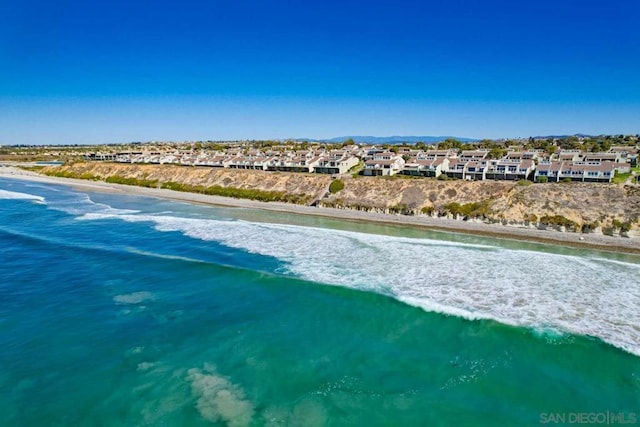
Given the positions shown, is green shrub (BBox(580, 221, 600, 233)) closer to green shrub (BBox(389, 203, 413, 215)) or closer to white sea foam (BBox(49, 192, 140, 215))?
green shrub (BBox(389, 203, 413, 215))

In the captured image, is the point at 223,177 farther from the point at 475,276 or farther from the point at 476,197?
the point at 475,276

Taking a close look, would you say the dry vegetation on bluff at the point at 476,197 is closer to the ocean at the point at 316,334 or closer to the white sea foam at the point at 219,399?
the ocean at the point at 316,334

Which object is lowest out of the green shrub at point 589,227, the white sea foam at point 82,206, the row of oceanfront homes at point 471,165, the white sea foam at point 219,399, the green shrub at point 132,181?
the white sea foam at point 219,399

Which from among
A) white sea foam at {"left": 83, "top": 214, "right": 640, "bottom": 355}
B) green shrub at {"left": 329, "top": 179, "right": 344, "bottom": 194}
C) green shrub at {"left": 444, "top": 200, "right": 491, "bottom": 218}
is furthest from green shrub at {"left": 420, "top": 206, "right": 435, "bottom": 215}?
green shrub at {"left": 329, "top": 179, "right": 344, "bottom": 194}

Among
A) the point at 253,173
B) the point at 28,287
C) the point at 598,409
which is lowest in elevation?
the point at 598,409

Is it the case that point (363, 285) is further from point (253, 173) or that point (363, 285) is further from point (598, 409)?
point (253, 173)

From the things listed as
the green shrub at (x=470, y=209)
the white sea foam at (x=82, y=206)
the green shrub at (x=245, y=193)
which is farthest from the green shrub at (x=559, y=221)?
the white sea foam at (x=82, y=206)

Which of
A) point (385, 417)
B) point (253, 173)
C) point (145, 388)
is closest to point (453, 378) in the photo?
point (385, 417)
